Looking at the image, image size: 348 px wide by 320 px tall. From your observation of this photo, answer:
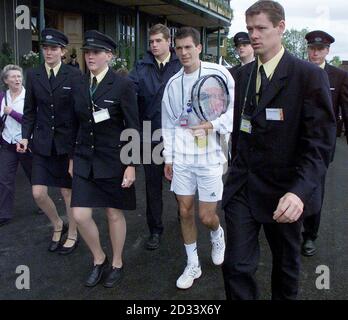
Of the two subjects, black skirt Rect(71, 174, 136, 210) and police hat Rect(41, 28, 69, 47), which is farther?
police hat Rect(41, 28, 69, 47)

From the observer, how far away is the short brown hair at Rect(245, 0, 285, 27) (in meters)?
2.71

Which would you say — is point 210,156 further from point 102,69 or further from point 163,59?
point 163,59

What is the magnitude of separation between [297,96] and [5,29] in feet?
33.4

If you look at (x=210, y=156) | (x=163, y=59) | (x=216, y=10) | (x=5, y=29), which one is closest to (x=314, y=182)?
(x=210, y=156)

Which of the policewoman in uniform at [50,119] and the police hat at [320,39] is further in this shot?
the police hat at [320,39]

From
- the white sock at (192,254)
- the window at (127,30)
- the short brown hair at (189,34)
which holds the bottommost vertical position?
the white sock at (192,254)

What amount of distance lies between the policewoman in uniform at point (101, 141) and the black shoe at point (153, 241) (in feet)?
2.73

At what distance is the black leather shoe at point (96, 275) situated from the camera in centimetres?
386

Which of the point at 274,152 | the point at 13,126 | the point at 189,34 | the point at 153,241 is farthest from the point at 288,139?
the point at 13,126

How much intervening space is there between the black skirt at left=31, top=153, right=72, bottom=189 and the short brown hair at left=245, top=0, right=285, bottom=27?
2.53 m

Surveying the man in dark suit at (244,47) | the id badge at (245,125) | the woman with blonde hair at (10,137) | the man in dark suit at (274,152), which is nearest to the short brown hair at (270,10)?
the man in dark suit at (274,152)

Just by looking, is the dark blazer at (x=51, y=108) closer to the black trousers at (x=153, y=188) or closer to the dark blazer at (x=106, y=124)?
the dark blazer at (x=106, y=124)

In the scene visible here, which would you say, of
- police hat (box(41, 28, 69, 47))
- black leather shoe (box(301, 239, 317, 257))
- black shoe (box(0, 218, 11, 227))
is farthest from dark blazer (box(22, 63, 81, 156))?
black leather shoe (box(301, 239, 317, 257))

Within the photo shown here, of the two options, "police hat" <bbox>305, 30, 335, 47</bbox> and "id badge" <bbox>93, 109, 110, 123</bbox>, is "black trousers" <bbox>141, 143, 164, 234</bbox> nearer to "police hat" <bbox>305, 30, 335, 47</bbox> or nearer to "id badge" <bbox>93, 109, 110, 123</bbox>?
"id badge" <bbox>93, 109, 110, 123</bbox>
